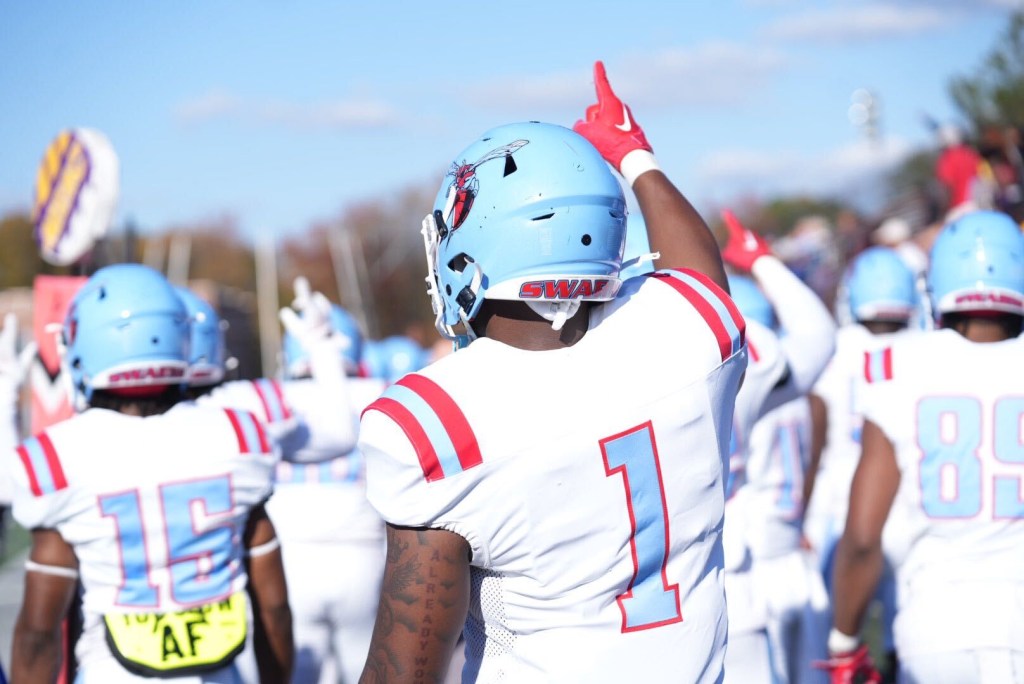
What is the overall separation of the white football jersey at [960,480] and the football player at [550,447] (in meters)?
1.38

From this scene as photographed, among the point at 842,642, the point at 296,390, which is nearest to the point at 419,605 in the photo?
the point at 842,642

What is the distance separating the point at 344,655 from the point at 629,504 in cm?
367

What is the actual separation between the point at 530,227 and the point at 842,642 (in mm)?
2341

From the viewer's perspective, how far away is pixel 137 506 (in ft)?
10.7

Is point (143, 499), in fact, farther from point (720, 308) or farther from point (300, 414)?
point (720, 308)

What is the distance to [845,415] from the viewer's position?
646 centimetres

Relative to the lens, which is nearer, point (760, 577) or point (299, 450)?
point (299, 450)

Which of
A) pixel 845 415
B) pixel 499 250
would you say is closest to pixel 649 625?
pixel 499 250

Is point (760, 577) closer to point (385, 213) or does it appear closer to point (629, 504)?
point (629, 504)

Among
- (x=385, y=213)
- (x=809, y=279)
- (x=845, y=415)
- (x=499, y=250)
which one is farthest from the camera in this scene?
(x=385, y=213)

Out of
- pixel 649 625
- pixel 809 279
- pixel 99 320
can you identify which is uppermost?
pixel 809 279

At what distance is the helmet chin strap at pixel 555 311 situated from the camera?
2160 mm

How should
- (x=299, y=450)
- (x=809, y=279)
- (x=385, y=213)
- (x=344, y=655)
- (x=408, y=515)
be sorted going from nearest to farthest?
1. (x=408, y=515)
2. (x=299, y=450)
3. (x=344, y=655)
4. (x=809, y=279)
5. (x=385, y=213)

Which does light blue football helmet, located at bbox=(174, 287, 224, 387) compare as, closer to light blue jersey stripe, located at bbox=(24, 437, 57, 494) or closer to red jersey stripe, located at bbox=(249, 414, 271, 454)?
red jersey stripe, located at bbox=(249, 414, 271, 454)
